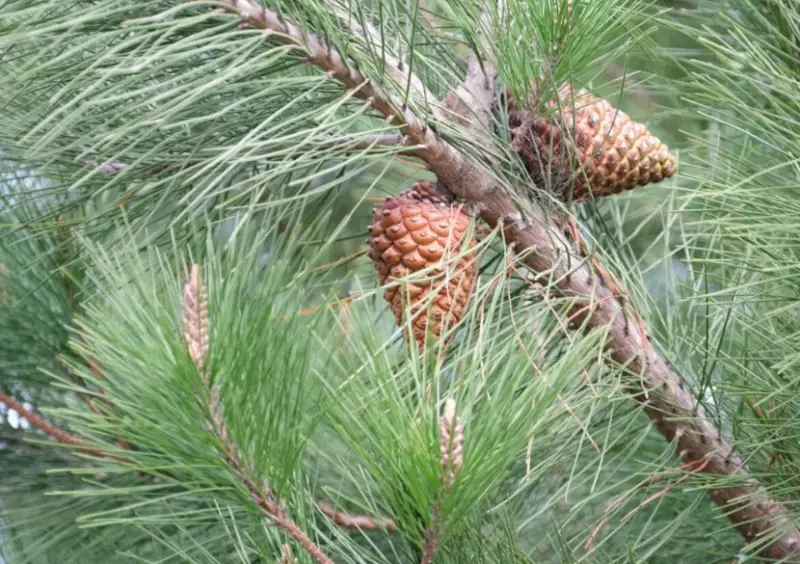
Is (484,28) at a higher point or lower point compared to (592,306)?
higher

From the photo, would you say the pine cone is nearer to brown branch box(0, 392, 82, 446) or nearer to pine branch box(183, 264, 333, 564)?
pine branch box(183, 264, 333, 564)

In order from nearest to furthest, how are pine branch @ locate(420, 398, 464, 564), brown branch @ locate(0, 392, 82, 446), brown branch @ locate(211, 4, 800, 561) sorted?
pine branch @ locate(420, 398, 464, 564) < brown branch @ locate(211, 4, 800, 561) < brown branch @ locate(0, 392, 82, 446)

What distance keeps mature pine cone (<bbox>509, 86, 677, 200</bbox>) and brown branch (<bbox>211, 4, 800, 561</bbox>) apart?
32 millimetres

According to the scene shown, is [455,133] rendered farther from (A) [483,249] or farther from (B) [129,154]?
(B) [129,154]

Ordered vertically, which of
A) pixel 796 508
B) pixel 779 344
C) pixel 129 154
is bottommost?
pixel 796 508

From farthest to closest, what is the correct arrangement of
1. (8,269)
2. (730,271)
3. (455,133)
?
1. (8,269)
2. (730,271)
3. (455,133)

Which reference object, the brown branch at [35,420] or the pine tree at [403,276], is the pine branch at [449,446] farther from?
the brown branch at [35,420]

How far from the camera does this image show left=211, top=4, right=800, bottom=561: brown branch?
0.60 meters

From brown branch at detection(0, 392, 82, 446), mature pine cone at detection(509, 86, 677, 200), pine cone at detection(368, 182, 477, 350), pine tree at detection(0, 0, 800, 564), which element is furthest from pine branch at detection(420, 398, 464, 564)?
brown branch at detection(0, 392, 82, 446)

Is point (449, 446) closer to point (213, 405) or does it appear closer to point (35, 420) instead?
point (213, 405)

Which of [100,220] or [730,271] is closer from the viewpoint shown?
[100,220]

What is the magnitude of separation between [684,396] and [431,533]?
0.88 feet

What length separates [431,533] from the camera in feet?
1.72

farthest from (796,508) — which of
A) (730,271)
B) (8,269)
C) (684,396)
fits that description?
(8,269)
